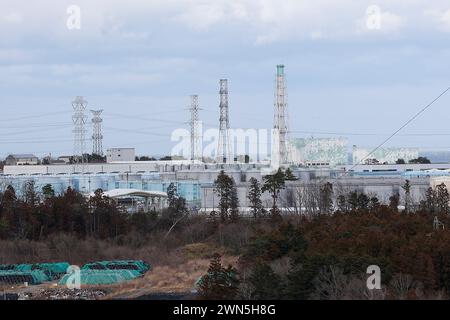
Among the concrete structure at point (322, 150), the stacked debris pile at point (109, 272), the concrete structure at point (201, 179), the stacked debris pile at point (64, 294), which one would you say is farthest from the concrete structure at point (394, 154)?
the stacked debris pile at point (64, 294)

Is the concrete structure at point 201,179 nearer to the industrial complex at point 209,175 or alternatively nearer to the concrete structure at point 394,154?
the industrial complex at point 209,175

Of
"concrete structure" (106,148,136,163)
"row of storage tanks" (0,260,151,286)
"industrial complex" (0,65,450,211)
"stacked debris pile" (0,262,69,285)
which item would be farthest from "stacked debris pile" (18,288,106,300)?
"concrete structure" (106,148,136,163)

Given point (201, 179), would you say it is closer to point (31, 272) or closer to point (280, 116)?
point (280, 116)

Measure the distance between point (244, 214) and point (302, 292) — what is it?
1833 centimetres

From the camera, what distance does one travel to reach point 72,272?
802 inches

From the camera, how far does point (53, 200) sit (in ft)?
88.8

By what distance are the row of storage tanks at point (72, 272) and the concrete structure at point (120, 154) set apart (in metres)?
33.0

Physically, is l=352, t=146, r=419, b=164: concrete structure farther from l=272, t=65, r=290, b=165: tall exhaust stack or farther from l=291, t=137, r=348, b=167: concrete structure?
l=272, t=65, r=290, b=165: tall exhaust stack

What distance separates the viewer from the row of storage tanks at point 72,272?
64.0 ft

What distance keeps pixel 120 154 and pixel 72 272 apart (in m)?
36.0

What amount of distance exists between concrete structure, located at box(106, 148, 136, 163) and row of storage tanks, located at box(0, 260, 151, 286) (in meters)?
33.0
